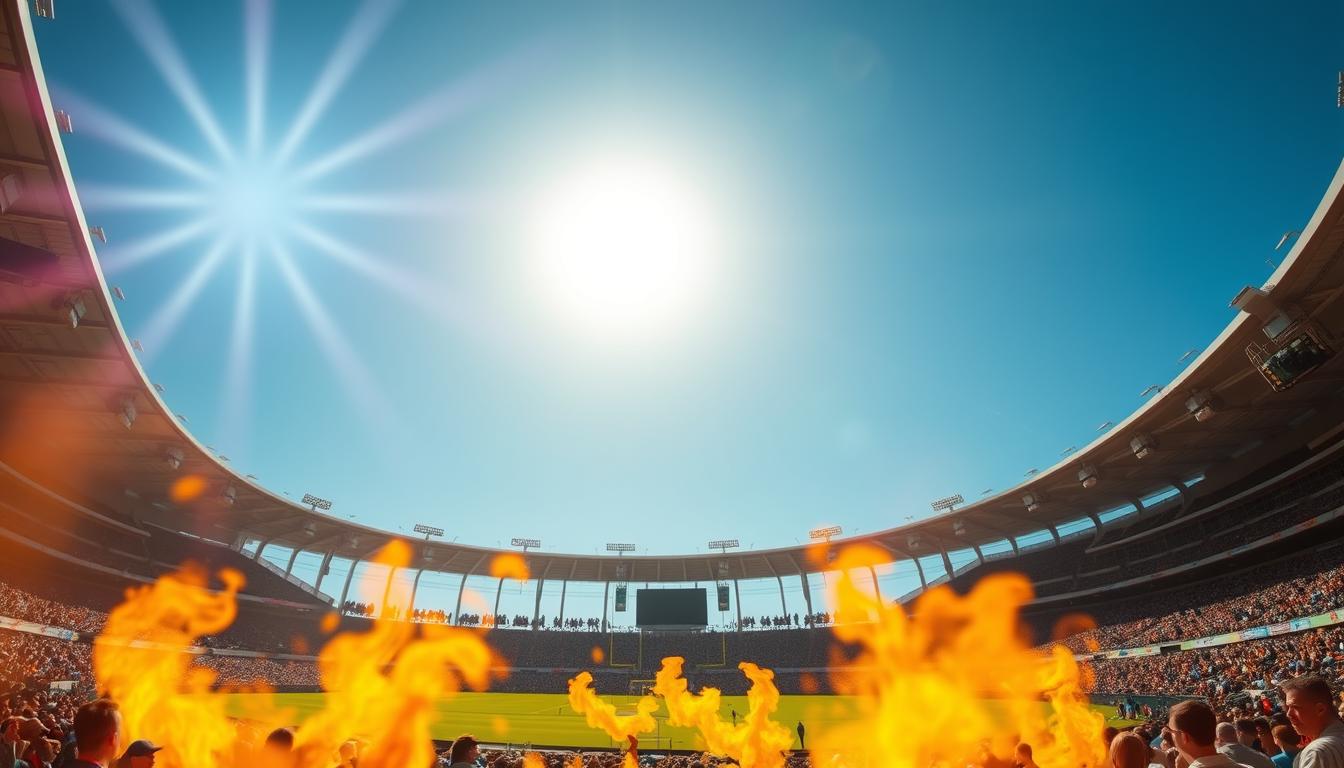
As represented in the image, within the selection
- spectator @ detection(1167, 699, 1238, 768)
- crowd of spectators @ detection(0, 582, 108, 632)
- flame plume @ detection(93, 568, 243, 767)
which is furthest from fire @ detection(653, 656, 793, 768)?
crowd of spectators @ detection(0, 582, 108, 632)

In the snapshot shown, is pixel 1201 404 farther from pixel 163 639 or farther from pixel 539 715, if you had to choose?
pixel 163 639

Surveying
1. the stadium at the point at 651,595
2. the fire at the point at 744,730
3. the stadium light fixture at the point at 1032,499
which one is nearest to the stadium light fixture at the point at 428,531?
the stadium at the point at 651,595

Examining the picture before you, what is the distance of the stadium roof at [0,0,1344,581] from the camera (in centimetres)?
1936

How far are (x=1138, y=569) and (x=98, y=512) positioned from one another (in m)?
79.7

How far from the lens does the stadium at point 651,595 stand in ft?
63.9

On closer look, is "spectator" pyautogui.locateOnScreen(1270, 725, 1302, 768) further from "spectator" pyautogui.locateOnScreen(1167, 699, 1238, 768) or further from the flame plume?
the flame plume

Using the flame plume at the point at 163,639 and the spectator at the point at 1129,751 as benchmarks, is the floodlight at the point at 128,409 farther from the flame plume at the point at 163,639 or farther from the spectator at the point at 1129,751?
the spectator at the point at 1129,751

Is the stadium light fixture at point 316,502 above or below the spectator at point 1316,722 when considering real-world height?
above

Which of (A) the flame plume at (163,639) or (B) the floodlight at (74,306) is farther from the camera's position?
(A) the flame plume at (163,639)

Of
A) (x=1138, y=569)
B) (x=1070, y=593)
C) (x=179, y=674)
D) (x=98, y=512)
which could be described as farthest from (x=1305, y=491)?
(x=98, y=512)

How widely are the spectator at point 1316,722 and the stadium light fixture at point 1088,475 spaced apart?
4348cm

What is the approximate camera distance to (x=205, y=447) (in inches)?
1571

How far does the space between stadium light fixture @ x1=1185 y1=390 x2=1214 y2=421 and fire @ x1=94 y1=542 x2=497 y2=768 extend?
38064 millimetres

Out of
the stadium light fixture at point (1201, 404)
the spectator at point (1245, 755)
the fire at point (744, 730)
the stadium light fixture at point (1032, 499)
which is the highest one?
the stadium light fixture at point (1032, 499)
